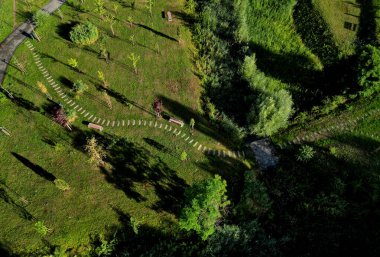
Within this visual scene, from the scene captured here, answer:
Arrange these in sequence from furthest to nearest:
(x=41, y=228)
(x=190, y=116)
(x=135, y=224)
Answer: (x=190, y=116) < (x=135, y=224) < (x=41, y=228)

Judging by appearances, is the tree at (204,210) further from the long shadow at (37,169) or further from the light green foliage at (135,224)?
the long shadow at (37,169)

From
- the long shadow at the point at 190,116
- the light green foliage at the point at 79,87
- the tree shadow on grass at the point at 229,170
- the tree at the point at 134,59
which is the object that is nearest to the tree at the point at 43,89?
the light green foliage at the point at 79,87

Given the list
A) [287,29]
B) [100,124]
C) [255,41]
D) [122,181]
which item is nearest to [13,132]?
[100,124]

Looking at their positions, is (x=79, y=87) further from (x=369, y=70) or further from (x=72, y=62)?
(x=369, y=70)

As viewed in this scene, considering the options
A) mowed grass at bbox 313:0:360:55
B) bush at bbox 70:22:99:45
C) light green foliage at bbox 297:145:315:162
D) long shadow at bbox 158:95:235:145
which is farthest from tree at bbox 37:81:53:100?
mowed grass at bbox 313:0:360:55

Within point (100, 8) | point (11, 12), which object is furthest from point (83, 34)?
point (11, 12)

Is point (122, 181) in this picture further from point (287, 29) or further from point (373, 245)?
point (287, 29)
